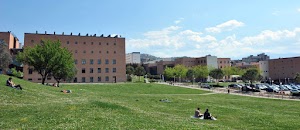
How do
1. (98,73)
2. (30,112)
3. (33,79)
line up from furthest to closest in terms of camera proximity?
(98,73) < (33,79) < (30,112)

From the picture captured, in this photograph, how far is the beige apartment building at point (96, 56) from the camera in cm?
10525

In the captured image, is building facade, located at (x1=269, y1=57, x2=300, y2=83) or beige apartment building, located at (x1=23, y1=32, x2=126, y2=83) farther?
building facade, located at (x1=269, y1=57, x2=300, y2=83)

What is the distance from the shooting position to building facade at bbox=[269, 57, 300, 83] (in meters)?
146

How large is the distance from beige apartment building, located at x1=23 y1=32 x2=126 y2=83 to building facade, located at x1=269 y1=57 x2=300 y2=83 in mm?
94852

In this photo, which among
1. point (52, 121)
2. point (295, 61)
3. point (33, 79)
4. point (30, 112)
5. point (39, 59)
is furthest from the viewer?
point (295, 61)

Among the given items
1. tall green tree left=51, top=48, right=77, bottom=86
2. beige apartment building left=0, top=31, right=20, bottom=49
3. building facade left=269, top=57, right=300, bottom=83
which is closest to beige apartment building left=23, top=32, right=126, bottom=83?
beige apartment building left=0, top=31, right=20, bottom=49

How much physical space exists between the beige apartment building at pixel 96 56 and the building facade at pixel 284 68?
9485 centimetres

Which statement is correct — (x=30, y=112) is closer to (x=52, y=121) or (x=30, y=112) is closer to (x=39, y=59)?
(x=52, y=121)

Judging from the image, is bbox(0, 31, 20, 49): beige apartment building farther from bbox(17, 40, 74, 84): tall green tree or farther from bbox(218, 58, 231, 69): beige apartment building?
bbox(218, 58, 231, 69): beige apartment building

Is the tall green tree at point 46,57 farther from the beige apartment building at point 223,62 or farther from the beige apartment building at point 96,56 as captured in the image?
the beige apartment building at point 223,62

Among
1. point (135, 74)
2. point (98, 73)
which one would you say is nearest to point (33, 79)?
point (98, 73)

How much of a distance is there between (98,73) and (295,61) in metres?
111

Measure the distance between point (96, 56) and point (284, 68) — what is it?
365 feet

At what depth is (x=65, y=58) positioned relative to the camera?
59.3m
